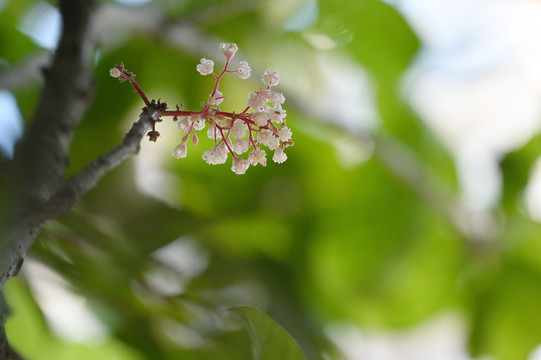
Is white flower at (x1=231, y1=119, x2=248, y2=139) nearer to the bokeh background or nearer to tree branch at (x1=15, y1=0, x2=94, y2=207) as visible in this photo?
tree branch at (x1=15, y1=0, x2=94, y2=207)

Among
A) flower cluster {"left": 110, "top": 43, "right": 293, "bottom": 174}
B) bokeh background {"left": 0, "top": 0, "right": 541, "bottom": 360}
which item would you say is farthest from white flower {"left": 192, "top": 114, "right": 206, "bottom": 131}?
bokeh background {"left": 0, "top": 0, "right": 541, "bottom": 360}

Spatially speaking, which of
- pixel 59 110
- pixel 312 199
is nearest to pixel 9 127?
pixel 59 110

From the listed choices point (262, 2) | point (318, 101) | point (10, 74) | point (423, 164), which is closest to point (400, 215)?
point (423, 164)

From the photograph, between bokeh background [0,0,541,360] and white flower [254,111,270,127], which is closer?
white flower [254,111,270,127]

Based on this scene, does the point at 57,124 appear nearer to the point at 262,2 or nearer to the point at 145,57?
the point at 145,57

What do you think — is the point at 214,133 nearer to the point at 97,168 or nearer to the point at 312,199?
the point at 97,168

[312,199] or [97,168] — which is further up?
[312,199]

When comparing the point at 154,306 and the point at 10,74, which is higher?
the point at 10,74
